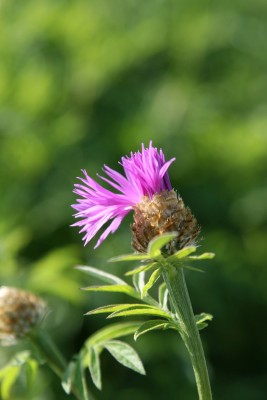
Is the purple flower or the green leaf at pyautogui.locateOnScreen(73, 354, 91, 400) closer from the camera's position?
the purple flower

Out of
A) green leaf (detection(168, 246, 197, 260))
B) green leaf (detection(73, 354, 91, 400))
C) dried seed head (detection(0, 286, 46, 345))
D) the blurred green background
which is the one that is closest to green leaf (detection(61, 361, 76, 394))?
green leaf (detection(73, 354, 91, 400))

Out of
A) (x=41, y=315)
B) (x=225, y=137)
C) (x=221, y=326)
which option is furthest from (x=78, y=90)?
(x=41, y=315)

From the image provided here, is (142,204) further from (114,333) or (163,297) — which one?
(114,333)

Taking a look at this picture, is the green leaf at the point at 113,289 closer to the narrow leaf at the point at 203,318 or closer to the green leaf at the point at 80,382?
the narrow leaf at the point at 203,318

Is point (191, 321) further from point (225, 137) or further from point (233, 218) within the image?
point (225, 137)

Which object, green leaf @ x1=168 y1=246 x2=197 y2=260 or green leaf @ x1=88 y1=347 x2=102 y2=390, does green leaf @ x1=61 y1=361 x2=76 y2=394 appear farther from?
green leaf @ x1=168 y1=246 x2=197 y2=260

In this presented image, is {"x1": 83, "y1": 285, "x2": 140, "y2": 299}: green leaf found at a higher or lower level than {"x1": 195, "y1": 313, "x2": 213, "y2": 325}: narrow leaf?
higher

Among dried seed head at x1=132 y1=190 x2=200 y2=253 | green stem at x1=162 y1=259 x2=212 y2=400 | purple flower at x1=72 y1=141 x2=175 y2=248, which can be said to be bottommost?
green stem at x1=162 y1=259 x2=212 y2=400
